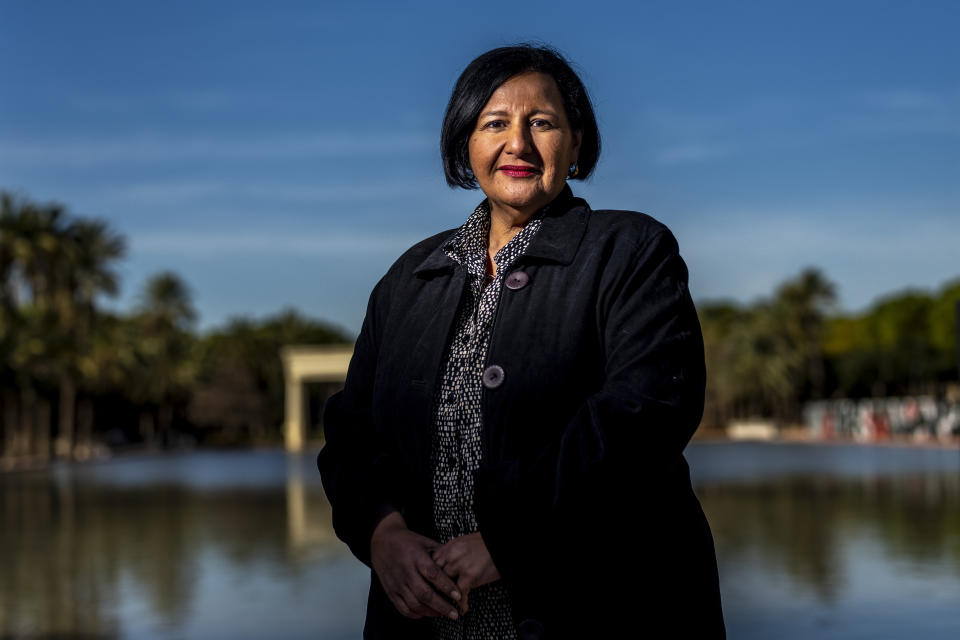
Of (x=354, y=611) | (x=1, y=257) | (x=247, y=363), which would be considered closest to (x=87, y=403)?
(x=1, y=257)

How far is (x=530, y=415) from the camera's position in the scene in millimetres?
1922

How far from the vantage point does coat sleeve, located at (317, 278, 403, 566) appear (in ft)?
6.79

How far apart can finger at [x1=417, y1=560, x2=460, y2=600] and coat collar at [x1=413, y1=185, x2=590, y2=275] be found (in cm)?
49

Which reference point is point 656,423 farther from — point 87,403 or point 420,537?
point 87,403

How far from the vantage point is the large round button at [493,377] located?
1940 mm

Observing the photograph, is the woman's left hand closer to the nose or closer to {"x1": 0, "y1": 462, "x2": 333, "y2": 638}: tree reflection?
the nose

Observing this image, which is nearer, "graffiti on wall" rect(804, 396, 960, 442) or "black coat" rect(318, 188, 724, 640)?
"black coat" rect(318, 188, 724, 640)

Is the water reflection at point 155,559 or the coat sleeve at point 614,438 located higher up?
the coat sleeve at point 614,438

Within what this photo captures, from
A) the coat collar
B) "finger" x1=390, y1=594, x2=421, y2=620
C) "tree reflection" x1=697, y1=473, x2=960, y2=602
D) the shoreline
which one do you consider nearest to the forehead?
the coat collar

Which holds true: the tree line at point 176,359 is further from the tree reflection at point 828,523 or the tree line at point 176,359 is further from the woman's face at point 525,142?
the woman's face at point 525,142

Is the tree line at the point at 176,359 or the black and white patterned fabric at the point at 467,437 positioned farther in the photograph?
the tree line at the point at 176,359

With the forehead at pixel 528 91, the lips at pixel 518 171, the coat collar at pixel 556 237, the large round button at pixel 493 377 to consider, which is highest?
the forehead at pixel 528 91

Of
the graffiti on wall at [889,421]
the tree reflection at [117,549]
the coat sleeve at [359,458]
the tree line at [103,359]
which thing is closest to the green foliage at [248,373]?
the tree line at [103,359]

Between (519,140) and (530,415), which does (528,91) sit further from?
(530,415)
